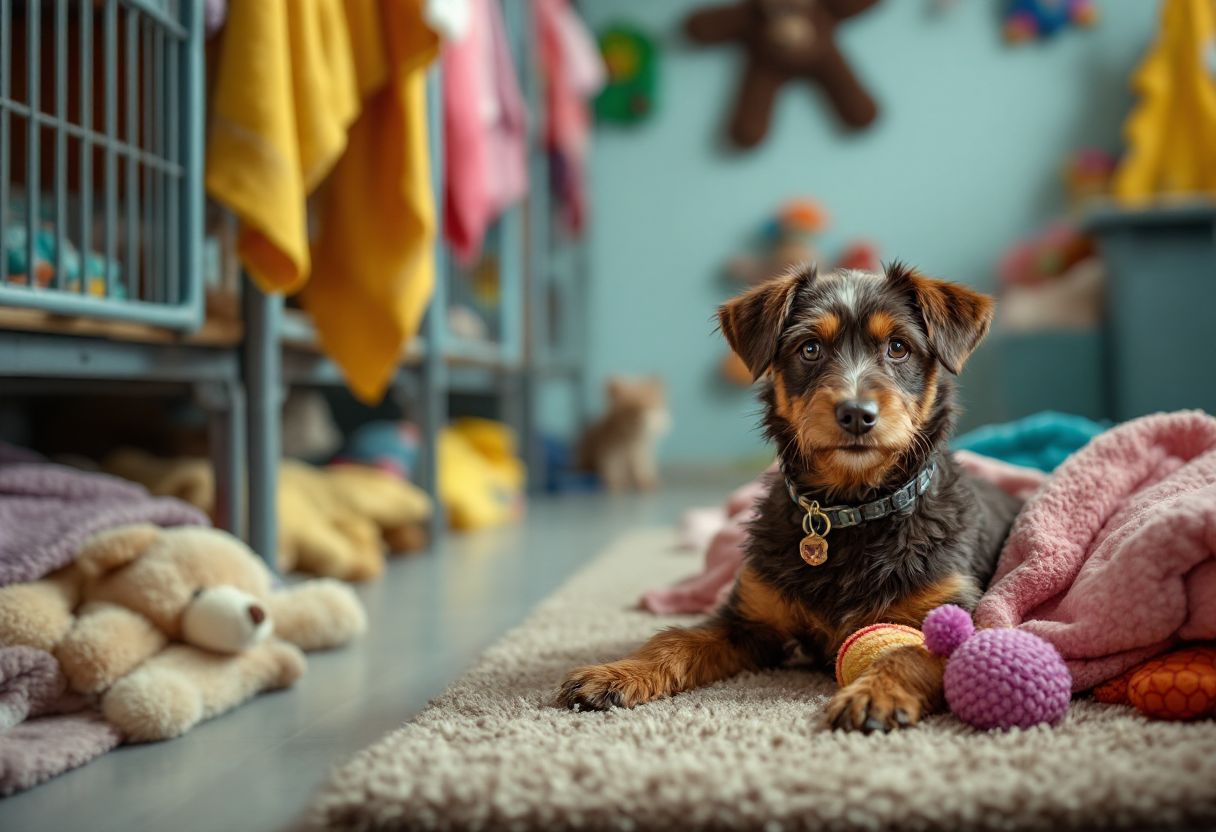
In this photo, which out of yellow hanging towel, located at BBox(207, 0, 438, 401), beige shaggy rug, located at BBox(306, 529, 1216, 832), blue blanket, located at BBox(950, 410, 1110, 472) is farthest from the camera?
blue blanket, located at BBox(950, 410, 1110, 472)

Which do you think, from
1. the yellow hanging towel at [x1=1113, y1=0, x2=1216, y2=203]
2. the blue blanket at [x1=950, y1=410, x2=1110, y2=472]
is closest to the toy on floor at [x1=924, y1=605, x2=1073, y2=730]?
the blue blanket at [x1=950, y1=410, x2=1110, y2=472]

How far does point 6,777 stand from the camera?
1.30 m

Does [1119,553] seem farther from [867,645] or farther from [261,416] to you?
[261,416]

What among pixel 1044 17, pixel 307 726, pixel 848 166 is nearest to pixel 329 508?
pixel 307 726

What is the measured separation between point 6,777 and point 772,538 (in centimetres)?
116

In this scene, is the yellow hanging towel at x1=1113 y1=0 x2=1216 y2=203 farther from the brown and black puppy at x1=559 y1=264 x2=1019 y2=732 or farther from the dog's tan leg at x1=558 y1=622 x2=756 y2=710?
the dog's tan leg at x1=558 y1=622 x2=756 y2=710

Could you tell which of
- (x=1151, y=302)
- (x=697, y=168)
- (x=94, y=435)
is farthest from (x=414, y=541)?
(x=697, y=168)

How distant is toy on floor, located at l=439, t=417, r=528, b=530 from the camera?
13.8 ft

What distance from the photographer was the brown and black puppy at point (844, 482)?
5.18 feet

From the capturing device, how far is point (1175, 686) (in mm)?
1351

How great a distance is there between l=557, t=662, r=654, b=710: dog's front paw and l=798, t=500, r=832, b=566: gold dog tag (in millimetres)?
337

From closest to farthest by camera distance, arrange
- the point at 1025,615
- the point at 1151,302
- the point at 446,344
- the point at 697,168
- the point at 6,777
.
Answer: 1. the point at 6,777
2. the point at 1025,615
3. the point at 446,344
4. the point at 1151,302
5. the point at 697,168

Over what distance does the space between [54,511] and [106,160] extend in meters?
0.69

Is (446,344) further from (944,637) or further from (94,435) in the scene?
(944,637)
